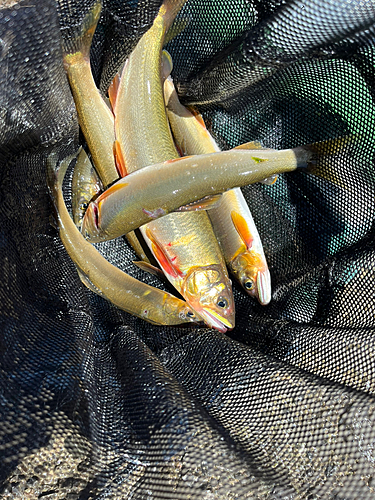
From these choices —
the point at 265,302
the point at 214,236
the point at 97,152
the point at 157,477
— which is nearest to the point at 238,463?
the point at 157,477

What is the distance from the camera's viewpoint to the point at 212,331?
2373 mm

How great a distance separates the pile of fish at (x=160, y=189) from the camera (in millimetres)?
2029

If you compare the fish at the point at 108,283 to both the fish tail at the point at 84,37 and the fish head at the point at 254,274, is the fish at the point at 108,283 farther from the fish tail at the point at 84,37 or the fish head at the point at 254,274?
the fish tail at the point at 84,37

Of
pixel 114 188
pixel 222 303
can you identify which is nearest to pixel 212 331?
pixel 222 303

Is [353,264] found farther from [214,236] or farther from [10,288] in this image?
[10,288]

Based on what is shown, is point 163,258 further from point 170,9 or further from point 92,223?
point 170,9

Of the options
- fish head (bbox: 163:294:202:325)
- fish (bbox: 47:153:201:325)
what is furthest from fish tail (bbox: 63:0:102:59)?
fish head (bbox: 163:294:202:325)

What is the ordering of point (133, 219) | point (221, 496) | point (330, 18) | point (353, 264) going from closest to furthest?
point (221, 496)
point (330, 18)
point (133, 219)
point (353, 264)

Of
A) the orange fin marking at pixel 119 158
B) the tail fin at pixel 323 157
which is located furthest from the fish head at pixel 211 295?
the tail fin at pixel 323 157

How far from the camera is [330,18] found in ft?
6.05

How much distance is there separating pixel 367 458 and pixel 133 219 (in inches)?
62.7

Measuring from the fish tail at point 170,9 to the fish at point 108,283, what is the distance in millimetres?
1104

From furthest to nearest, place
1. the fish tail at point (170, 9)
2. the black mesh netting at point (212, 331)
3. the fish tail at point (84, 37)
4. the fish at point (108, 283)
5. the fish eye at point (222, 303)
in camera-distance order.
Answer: the fish eye at point (222, 303) → the fish at point (108, 283) → the fish tail at point (170, 9) → the fish tail at point (84, 37) → the black mesh netting at point (212, 331)

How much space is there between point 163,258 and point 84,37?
1.39 metres
